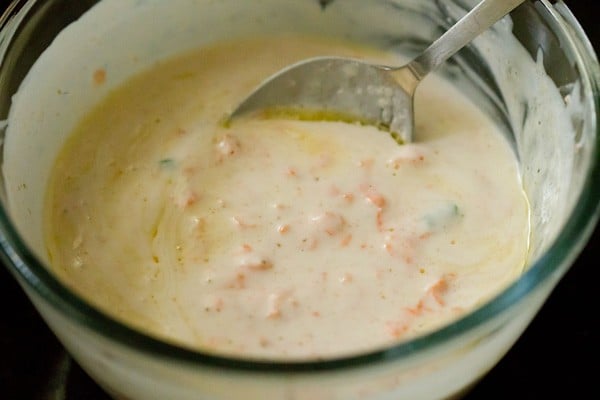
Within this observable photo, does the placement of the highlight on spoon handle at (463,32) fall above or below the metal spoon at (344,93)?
above

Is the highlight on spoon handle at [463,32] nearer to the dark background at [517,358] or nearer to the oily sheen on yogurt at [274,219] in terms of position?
the oily sheen on yogurt at [274,219]

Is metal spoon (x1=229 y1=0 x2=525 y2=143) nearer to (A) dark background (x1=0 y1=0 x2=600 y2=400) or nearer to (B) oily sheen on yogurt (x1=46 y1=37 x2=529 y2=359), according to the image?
(B) oily sheen on yogurt (x1=46 y1=37 x2=529 y2=359)

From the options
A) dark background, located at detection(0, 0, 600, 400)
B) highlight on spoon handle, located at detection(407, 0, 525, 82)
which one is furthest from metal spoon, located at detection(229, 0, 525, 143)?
dark background, located at detection(0, 0, 600, 400)

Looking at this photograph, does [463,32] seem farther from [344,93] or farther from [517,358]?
[517,358]

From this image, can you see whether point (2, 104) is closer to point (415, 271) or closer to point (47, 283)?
point (47, 283)

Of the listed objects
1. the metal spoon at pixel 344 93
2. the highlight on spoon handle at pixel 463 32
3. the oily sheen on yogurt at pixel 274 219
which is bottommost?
the oily sheen on yogurt at pixel 274 219

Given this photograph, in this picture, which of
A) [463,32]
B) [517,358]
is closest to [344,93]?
[463,32]

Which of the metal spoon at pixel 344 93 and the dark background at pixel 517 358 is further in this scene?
the metal spoon at pixel 344 93

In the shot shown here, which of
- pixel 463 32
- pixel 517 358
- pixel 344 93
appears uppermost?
pixel 463 32

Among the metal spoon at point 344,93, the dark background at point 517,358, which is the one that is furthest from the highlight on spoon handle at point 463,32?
the dark background at point 517,358
